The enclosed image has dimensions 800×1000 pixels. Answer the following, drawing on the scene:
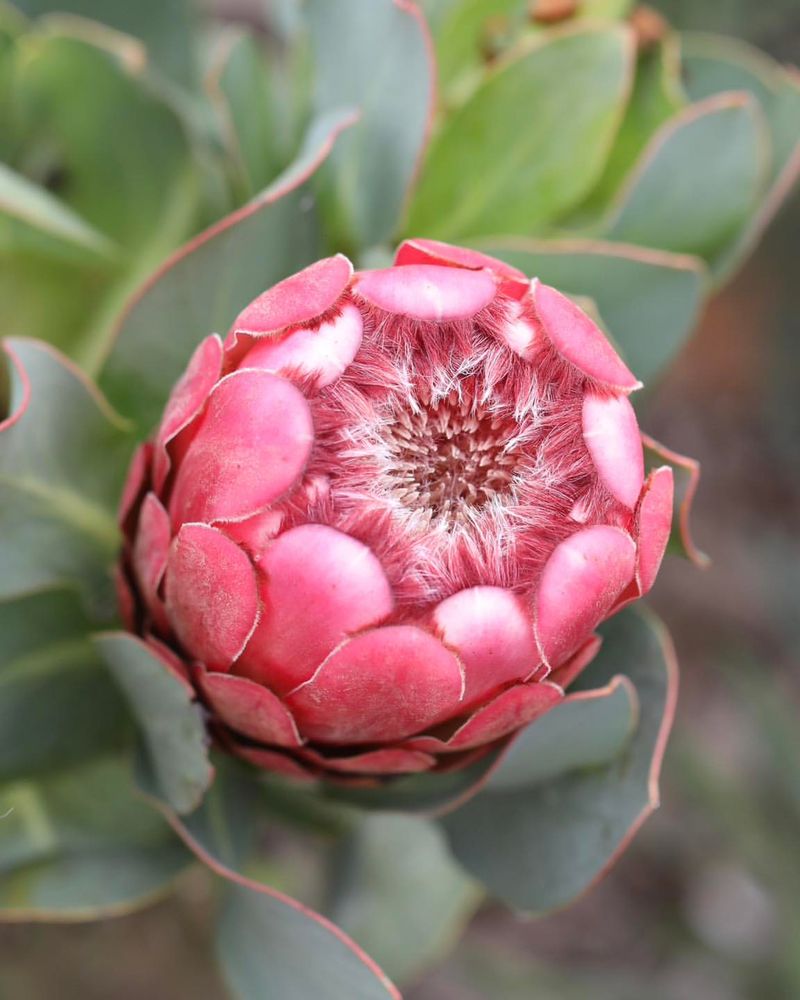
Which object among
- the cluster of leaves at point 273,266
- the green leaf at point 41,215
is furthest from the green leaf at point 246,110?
the green leaf at point 41,215

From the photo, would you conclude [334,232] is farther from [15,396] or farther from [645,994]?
[645,994]

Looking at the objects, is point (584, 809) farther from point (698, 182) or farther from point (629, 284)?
point (698, 182)

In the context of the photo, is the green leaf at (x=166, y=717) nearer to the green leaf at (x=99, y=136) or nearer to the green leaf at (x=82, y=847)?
the green leaf at (x=82, y=847)

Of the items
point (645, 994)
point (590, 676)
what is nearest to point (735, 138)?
point (590, 676)

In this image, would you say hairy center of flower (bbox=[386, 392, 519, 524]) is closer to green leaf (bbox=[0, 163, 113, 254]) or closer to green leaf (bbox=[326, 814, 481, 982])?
green leaf (bbox=[0, 163, 113, 254])

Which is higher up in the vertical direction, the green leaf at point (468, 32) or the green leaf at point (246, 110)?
the green leaf at point (468, 32)

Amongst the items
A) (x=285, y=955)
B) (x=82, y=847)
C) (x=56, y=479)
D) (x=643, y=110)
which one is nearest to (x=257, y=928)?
(x=285, y=955)

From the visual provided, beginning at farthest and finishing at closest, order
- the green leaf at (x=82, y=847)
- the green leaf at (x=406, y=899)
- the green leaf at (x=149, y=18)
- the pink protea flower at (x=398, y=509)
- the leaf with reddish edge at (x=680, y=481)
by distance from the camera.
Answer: the green leaf at (x=406, y=899)
the green leaf at (x=149, y=18)
the green leaf at (x=82, y=847)
the leaf with reddish edge at (x=680, y=481)
the pink protea flower at (x=398, y=509)
